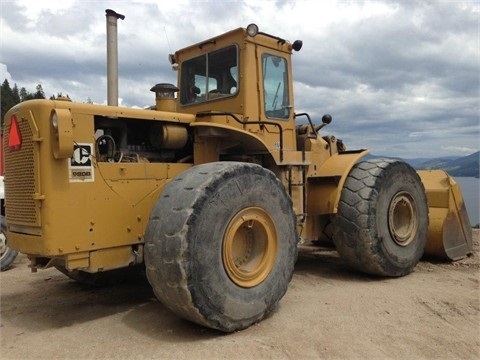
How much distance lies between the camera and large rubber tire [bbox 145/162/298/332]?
3.82m

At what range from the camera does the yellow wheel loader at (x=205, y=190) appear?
13.1 feet

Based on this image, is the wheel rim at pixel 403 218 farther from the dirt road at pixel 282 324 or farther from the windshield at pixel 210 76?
the windshield at pixel 210 76

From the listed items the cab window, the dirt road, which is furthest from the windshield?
the dirt road

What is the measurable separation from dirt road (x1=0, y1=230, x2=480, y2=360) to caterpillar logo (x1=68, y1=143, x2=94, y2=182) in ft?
4.44

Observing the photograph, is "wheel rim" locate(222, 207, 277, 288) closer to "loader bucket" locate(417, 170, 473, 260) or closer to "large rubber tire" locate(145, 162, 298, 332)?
"large rubber tire" locate(145, 162, 298, 332)

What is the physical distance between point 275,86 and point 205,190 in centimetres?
245

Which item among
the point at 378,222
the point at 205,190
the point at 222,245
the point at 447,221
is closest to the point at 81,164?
the point at 205,190

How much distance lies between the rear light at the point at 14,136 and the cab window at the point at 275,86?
2729 mm

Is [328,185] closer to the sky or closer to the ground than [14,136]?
closer to the ground

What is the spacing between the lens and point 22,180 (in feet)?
14.4

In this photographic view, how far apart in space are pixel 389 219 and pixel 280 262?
89.3 inches

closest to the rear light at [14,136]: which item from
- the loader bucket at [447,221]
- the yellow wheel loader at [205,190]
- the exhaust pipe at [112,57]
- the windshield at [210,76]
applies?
the yellow wheel loader at [205,190]

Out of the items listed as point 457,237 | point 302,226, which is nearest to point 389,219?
point 302,226

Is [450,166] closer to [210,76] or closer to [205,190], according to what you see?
[210,76]
